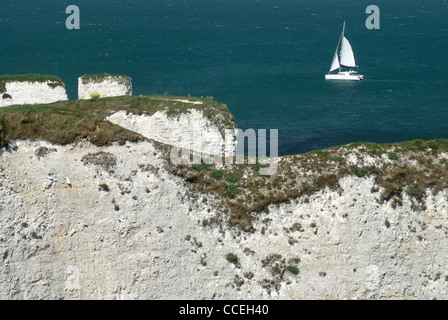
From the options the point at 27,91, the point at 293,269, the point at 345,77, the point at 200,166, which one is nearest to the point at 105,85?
the point at 27,91

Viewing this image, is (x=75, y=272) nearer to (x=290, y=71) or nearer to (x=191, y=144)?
(x=191, y=144)

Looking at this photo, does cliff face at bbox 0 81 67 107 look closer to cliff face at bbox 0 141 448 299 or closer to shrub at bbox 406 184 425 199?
cliff face at bbox 0 141 448 299

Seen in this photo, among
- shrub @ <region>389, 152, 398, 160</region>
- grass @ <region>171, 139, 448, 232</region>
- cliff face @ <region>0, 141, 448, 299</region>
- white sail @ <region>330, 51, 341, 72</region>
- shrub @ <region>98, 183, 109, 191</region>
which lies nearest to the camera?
cliff face @ <region>0, 141, 448, 299</region>

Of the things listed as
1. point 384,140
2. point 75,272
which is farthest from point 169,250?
point 384,140

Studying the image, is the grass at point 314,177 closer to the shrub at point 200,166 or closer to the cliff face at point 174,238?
the shrub at point 200,166

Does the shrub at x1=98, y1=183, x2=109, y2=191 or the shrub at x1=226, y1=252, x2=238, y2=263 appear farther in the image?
the shrub at x1=226, y1=252, x2=238, y2=263

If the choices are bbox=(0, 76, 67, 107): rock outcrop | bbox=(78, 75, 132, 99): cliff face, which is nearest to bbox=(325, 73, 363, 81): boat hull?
bbox=(78, 75, 132, 99): cliff face

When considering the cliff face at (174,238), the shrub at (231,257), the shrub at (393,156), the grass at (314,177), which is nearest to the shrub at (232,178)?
the grass at (314,177)

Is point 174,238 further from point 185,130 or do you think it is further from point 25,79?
point 25,79
